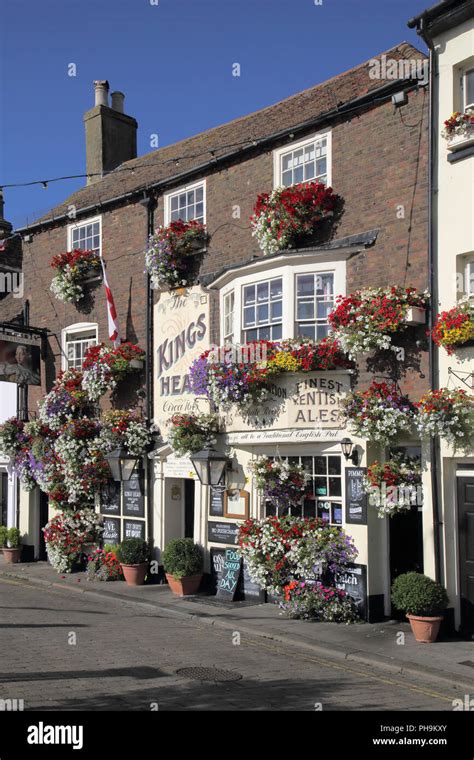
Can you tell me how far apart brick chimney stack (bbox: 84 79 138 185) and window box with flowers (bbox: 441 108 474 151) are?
11.8m

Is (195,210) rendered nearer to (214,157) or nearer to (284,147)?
(214,157)

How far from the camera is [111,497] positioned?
1767cm

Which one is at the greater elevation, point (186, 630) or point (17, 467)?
point (17, 467)

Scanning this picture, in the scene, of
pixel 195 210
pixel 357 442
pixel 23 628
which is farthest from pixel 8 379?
pixel 357 442

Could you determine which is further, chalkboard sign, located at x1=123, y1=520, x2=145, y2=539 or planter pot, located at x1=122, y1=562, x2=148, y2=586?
chalkboard sign, located at x1=123, y1=520, x2=145, y2=539

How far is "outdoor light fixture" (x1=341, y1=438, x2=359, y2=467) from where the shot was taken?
12.4 metres

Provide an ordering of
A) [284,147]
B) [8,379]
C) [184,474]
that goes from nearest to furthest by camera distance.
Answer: [284,147]
[184,474]
[8,379]

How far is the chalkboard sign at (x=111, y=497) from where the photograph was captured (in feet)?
57.6

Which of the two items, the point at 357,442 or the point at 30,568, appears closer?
the point at 357,442

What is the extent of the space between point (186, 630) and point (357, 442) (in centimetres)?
392

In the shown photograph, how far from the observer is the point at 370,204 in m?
12.9

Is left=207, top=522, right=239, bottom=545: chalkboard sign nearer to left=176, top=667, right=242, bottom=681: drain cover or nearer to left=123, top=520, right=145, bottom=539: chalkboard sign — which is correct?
left=123, top=520, right=145, bottom=539: chalkboard sign

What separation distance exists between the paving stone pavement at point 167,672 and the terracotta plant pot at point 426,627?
1.38 m

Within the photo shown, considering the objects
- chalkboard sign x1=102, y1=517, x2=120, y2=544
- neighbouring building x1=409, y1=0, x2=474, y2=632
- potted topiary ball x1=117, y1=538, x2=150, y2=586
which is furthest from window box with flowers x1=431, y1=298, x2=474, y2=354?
chalkboard sign x1=102, y1=517, x2=120, y2=544
